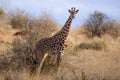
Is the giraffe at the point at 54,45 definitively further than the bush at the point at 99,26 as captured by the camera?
No

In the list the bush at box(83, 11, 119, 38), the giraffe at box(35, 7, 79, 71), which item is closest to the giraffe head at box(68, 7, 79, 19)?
the giraffe at box(35, 7, 79, 71)

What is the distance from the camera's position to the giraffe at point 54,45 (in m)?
14.4

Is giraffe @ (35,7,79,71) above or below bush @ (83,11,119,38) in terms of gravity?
below

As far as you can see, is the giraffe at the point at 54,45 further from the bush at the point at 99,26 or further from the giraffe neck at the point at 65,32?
the bush at the point at 99,26

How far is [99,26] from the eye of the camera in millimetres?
37938

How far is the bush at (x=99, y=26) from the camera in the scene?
123ft

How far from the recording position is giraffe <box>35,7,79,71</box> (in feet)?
47.1

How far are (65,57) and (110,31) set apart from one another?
23.0 m

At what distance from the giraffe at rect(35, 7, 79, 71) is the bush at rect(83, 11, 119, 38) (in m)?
22.7

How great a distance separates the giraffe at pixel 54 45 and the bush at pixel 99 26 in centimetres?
2267

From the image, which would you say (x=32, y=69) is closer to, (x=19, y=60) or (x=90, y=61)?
(x=19, y=60)

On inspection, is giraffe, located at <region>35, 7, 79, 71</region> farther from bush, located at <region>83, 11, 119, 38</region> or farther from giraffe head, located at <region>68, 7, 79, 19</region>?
bush, located at <region>83, 11, 119, 38</region>

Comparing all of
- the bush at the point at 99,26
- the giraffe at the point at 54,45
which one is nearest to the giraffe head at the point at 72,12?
the giraffe at the point at 54,45

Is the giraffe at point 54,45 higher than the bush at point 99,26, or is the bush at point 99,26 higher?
the bush at point 99,26
